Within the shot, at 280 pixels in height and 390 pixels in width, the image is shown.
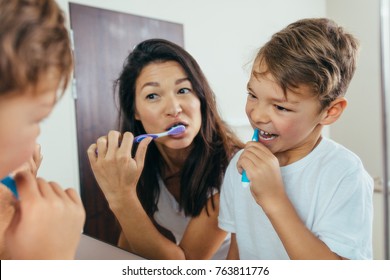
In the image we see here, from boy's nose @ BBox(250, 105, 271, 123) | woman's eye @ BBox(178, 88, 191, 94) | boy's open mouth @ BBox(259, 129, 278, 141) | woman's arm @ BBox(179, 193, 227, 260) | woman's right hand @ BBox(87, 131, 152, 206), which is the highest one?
woman's eye @ BBox(178, 88, 191, 94)

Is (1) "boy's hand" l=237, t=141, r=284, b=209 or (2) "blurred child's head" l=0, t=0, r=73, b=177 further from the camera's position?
(1) "boy's hand" l=237, t=141, r=284, b=209

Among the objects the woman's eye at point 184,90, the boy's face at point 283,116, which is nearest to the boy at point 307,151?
the boy's face at point 283,116

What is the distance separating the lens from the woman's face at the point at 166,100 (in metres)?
0.54

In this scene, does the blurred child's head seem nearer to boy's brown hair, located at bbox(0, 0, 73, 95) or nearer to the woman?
boy's brown hair, located at bbox(0, 0, 73, 95)

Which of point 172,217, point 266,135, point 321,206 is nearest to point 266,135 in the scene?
point 266,135

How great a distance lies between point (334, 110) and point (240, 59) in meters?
0.16

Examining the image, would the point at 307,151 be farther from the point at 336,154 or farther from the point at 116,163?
the point at 116,163

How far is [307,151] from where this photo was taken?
0.49 metres

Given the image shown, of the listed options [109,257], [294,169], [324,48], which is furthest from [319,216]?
[109,257]

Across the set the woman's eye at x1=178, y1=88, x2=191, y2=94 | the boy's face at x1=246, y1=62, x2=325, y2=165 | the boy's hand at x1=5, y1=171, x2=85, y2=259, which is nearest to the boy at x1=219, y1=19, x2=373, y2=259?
the boy's face at x1=246, y1=62, x2=325, y2=165

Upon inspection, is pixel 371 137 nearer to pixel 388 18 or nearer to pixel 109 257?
pixel 388 18

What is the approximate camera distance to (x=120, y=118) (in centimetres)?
59

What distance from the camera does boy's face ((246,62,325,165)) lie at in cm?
44

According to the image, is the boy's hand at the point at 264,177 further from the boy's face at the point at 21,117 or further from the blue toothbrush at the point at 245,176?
the boy's face at the point at 21,117
